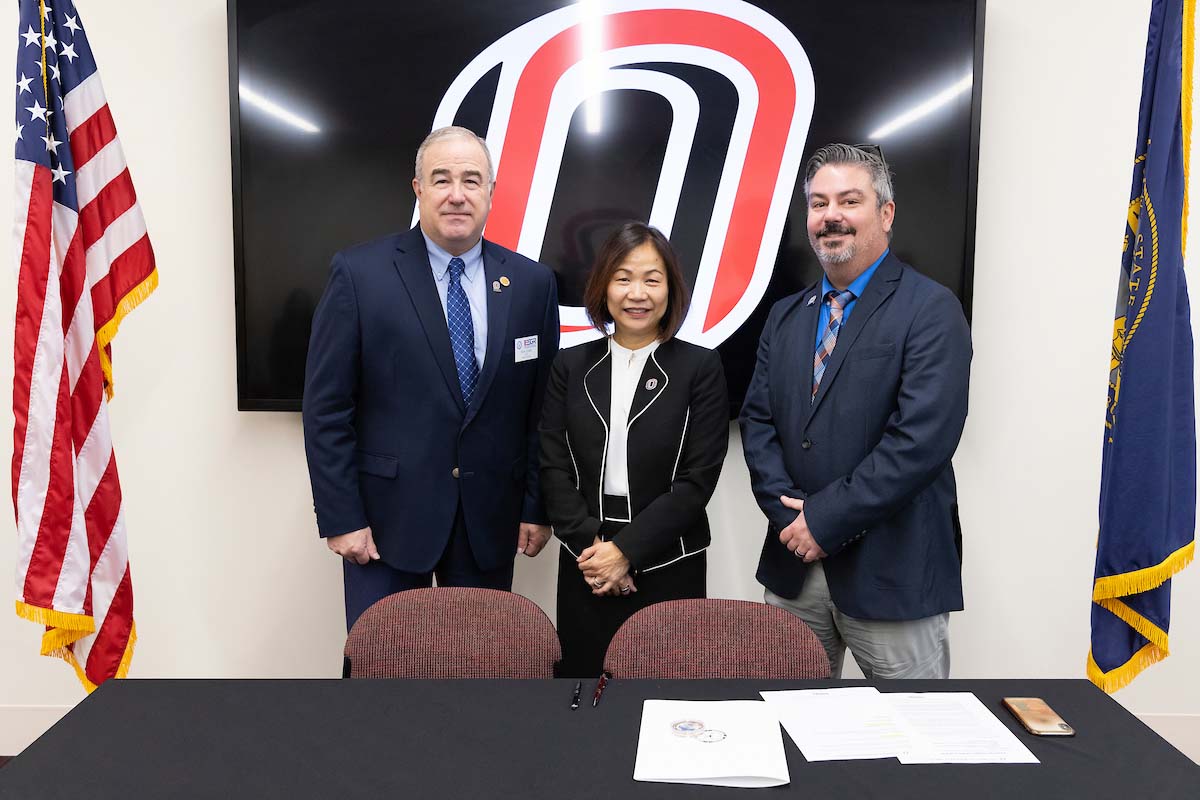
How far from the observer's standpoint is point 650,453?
2.18 meters

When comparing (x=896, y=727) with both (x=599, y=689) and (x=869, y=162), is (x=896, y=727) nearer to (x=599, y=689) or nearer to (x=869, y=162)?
(x=599, y=689)

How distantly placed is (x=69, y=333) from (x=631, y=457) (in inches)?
66.2

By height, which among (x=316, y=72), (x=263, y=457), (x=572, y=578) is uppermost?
(x=316, y=72)

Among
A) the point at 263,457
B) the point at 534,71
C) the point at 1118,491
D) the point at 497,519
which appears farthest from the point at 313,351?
the point at 1118,491

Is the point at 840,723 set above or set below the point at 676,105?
below

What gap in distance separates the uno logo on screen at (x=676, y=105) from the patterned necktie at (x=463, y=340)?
613 mm

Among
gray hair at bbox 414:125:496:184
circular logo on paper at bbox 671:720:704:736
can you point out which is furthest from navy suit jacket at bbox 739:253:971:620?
gray hair at bbox 414:125:496:184

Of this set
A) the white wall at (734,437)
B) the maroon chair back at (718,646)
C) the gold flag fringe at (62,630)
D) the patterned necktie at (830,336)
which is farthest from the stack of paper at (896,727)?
the gold flag fringe at (62,630)

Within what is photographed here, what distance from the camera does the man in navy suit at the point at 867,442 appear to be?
2.01 meters

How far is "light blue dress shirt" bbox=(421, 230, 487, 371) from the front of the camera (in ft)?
7.69

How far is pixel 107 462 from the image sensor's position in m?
2.41

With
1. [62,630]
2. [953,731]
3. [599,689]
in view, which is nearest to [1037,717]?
[953,731]

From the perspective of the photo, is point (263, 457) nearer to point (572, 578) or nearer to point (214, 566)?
point (214, 566)

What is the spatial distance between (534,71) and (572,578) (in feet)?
5.72
